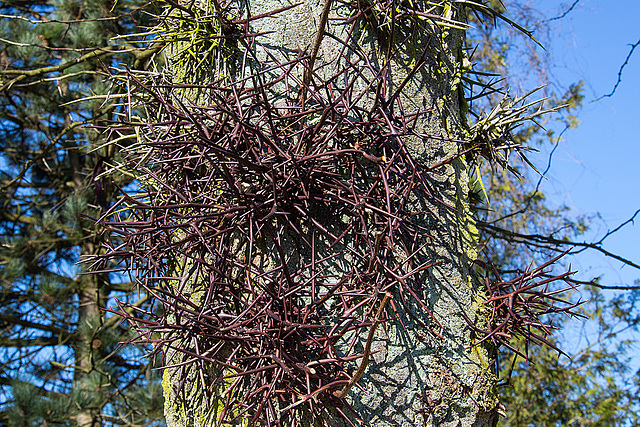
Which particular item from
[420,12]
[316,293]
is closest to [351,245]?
[316,293]

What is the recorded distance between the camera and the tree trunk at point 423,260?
944 mm

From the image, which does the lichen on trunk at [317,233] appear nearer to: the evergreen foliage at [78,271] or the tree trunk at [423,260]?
the tree trunk at [423,260]

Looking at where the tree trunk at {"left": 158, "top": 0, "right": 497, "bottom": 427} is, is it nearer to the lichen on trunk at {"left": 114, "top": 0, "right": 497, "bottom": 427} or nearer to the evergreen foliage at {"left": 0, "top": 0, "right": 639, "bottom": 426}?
the lichen on trunk at {"left": 114, "top": 0, "right": 497, "bottom": 427}

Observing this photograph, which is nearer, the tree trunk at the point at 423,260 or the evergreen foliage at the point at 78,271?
the tree trunk at the point at 423,260

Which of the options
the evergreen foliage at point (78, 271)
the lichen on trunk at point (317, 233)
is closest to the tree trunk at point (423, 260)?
the lichen on trunk at point (317, 233)

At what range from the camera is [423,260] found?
1014 millimetres

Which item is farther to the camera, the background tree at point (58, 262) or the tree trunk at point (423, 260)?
the background tree at point (58, 262)

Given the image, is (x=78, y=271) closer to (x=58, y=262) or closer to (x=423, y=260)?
(x=58, y=262)

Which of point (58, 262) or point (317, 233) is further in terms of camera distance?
point (58, 262)

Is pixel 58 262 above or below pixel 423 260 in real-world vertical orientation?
above

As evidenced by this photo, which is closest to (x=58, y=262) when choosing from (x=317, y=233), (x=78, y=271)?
(x=78, y=271)

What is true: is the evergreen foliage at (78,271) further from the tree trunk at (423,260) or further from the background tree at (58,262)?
the tree trunk at (423,260)

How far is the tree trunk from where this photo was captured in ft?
3.10

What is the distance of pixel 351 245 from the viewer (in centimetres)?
96
